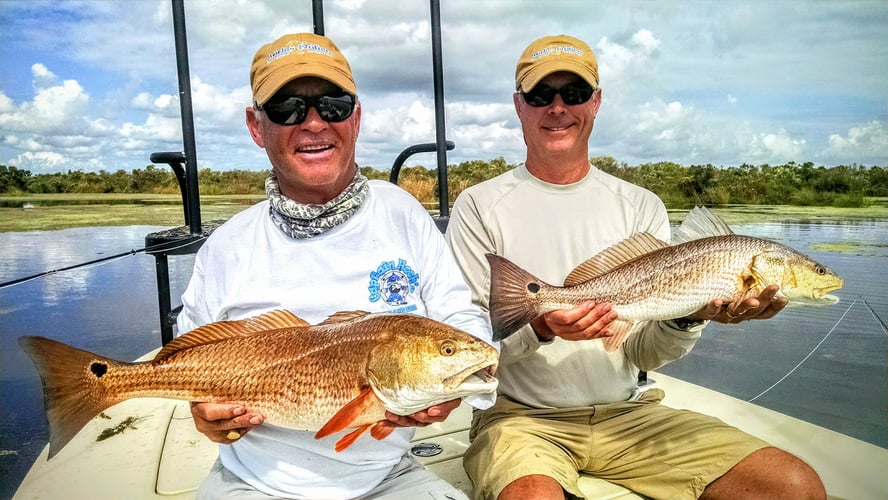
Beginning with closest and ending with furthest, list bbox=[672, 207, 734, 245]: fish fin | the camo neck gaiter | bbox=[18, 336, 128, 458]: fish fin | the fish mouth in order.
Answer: the fish mouth < bbox=[18, 336, 128, 458]: fish fin < the camo neck gaiter < bbox=[672, 207, 734, 245]: fish fin

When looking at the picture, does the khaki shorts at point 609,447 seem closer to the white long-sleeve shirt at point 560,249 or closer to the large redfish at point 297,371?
the white long-sleeve shirt at point 560,249

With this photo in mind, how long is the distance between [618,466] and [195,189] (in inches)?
136

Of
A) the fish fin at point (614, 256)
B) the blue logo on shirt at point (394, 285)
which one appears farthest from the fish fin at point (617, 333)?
the blue logo on shirt at point (394, 285)

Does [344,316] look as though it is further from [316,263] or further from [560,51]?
[560,51]

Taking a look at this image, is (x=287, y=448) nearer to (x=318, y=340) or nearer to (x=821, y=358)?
(x=318, y=340)

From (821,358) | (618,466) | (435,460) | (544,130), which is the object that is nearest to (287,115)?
(544,130)

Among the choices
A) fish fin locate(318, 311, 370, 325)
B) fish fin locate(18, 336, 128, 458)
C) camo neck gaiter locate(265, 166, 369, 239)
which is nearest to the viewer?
fish fin locate(18, 336, 128, 458)

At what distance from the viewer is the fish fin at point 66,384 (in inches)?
76.2

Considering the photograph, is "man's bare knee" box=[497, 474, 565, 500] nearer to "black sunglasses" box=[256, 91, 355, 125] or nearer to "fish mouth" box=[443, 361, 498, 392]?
"fish mouth" box=[443, 361, 498, 392]

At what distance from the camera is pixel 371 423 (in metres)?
2.00

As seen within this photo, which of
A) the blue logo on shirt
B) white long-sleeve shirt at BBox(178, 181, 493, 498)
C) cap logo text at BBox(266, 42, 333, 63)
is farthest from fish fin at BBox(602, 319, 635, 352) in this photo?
cap logo text at BBox(266, 42, 333, 63)

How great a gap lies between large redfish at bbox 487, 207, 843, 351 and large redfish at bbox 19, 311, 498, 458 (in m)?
0.69

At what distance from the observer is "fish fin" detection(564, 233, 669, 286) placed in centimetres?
278

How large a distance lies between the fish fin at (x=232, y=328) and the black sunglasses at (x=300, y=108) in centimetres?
81
